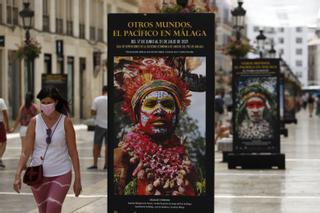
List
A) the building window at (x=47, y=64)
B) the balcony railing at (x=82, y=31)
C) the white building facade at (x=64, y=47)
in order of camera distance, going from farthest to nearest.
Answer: the balcony railing at (x=82, y=31)
the building window at (x=47, y=64)
the white building facade at (x=64, y=47)

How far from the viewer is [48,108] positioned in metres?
8.41

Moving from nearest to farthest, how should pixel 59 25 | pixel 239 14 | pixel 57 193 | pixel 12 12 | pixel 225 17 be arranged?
pixel 57 193
pixel 239 14
pixel 12 12
pixel 59 25
pixel 225 17

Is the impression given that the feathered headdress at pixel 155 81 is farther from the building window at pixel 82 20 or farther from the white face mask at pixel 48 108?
the building window at pixel 82 20

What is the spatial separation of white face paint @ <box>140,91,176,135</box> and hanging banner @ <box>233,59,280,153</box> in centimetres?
941

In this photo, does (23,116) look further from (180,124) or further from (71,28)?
(71,28)

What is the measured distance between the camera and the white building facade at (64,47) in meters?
41.4

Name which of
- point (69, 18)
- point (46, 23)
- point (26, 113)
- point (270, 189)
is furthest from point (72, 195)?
point (69, 18)

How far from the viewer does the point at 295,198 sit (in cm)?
1320

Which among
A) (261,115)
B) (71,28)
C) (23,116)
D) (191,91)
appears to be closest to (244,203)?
(191,91)

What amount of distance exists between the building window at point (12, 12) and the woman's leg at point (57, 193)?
33785 millimetres

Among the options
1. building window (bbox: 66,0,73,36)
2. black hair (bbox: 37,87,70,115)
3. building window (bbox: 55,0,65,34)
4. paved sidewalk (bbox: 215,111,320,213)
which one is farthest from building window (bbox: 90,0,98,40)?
black hair (bbox: 37,87,70,115)

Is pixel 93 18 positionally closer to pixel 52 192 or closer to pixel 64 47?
pixel 64 47

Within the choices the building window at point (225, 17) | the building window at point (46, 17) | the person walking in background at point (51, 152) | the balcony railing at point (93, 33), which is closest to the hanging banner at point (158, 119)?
the person walking in background at point (51, 152)

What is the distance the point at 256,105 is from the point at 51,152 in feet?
33.8
